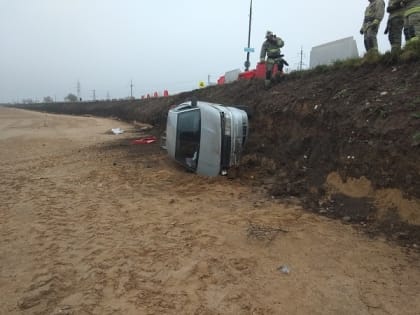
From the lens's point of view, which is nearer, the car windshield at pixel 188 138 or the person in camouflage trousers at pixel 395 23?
the car windshield at pixel 188 138

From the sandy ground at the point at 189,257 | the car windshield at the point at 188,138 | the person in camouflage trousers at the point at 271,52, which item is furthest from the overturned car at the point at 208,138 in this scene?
the person in camouflage trousers at the point at 271,52

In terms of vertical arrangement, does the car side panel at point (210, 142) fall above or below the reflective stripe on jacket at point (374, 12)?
below

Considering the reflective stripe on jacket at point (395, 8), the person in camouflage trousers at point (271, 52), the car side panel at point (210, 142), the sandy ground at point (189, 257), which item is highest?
the reflective stripe on jacket at point (395, 8)

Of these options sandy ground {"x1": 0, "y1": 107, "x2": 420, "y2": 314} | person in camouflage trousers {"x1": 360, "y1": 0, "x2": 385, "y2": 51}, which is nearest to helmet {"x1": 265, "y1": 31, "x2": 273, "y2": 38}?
person in camouflage trousers {"x1": 360, "y1": 0, "x2": 385, "y2": 51}

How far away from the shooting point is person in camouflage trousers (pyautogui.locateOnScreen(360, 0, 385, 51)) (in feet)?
30.1

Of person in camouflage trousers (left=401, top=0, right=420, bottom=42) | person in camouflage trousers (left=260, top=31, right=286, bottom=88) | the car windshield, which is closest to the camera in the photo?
person in camouflage trousers (left=401, top=0, right=420, bottom=42)

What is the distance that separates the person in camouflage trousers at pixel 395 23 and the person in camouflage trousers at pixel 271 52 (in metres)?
3.43

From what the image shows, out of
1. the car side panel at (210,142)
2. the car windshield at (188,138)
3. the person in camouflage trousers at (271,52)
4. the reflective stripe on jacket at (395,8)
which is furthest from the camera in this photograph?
the person in camouflage trousers at (271,52)

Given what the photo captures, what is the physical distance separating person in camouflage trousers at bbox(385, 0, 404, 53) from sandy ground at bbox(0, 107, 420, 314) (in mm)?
5201

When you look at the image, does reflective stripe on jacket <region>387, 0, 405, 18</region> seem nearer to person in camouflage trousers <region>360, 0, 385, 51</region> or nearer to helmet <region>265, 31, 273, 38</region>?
person in camouflage trousers <region>360, 0, 385, 51</region>

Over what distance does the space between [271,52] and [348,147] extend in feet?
19.4

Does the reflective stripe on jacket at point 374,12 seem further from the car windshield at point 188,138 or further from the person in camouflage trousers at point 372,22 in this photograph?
the car windshield at point 188,138

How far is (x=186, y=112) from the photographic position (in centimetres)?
844

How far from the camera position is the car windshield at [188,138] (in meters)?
8.12
